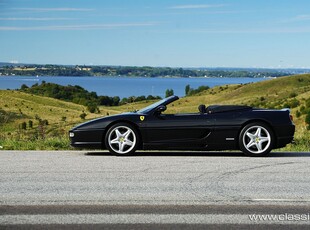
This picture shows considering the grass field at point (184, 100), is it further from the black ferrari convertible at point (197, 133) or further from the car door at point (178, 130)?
the car door at point (178, 130)

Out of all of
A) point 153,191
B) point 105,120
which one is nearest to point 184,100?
point 105,120

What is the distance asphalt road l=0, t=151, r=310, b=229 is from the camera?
605cm

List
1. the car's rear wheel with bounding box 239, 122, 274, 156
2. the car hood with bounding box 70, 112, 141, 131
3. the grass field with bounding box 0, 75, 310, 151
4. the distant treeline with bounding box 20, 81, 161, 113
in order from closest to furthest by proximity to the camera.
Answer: the car's rear wheel with bounding box 239, 122, 274, 156
the car hood with bounding box 70, 112, 141, 131
the grass field with bounding box 0, 75, 310, 151
the distant treeline with bounding box 20, 81, 161, 113

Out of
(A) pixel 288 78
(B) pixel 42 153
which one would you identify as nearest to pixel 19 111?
(A) pixel 288 78

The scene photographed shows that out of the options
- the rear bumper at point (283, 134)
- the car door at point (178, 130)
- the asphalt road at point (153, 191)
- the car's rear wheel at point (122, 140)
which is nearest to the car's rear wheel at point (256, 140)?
the rear bumper at point (283, 134)

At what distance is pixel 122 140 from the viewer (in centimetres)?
1129

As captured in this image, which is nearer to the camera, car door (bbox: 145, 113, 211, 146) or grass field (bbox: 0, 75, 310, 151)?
car door (bbox: 145, 113, 211, 146)

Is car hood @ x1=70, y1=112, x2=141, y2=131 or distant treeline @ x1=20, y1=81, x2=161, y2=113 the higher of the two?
car hood @ x1=70, y1=112, x2=141, y2=131

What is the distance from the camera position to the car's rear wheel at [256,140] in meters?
11.2

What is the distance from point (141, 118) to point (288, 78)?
442ft

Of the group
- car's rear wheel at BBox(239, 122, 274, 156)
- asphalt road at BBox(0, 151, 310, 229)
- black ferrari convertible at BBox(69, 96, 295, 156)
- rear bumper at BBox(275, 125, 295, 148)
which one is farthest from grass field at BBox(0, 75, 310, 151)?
asphalt road at BBox(0, 151, 310, 229)

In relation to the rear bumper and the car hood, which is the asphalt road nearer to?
the rear bumper

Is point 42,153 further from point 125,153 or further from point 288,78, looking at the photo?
point 288,78

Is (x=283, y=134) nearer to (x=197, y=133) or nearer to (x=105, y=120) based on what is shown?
(x=197, y=133)
